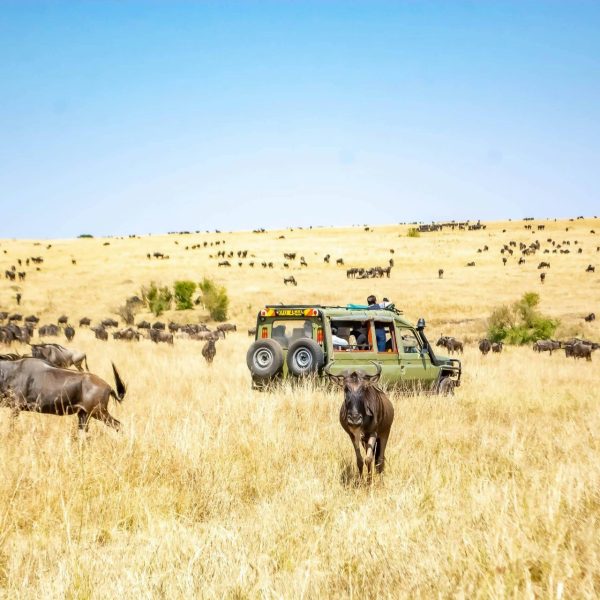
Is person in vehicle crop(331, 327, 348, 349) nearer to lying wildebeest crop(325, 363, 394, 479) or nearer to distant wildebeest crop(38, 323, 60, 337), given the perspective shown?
lying wildebeest crop(325, 363, 394, 479)

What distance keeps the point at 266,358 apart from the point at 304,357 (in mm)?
744

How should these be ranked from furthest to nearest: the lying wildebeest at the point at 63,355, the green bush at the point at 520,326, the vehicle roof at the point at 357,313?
the green bush at the point at 520,326
the lying wildebeest at the point at 63,355
the vehicle roof at the point at 357,313

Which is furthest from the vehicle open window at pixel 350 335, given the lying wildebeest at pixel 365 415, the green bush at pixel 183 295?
the green bush at pixel 183 295

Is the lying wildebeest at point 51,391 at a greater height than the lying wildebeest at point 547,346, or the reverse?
the lying wildebeest at point 51,391

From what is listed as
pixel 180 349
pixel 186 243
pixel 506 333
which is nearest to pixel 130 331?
pixel 180 349

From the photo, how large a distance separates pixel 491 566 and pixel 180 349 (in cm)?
2028

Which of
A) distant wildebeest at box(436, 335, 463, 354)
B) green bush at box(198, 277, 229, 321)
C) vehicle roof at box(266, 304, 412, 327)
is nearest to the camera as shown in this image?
vehicle roof at box(266, 304, 412, 327)

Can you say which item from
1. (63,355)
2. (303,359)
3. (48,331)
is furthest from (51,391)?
(48,331)

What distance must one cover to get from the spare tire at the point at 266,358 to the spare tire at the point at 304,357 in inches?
8.3

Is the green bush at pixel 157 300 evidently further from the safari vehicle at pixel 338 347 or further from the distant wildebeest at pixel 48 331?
the safari vehicle at pixel 338 347

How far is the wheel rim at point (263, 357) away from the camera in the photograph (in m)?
10.8

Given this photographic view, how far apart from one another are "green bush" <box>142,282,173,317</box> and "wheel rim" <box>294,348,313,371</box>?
35072 millimetres

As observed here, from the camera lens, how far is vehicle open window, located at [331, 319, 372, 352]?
11.1 meters


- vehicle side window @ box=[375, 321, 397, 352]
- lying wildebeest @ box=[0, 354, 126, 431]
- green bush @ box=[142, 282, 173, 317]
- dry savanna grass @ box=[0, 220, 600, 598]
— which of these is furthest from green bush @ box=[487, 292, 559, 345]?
lying wildebeest @ box=[0, 354, 126, 431]
